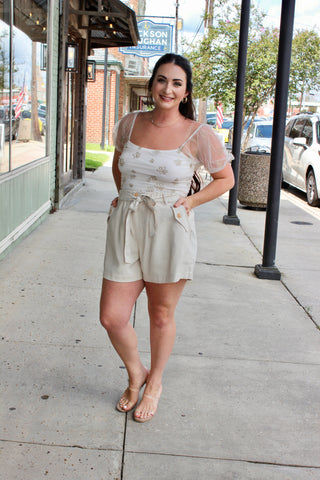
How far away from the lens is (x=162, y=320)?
304cm

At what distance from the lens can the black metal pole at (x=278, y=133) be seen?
5891 mm

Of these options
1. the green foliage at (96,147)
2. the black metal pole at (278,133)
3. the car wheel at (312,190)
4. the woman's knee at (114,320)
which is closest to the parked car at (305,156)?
the car wheel at (312,190)

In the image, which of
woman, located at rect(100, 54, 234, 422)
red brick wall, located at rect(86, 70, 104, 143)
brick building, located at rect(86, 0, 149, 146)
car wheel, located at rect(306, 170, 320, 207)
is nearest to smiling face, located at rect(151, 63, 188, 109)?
woman, located at rect(100, 54, 234, 422)

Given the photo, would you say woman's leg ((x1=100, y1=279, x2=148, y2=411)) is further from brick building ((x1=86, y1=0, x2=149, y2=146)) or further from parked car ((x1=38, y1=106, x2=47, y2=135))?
brick building ((x1=86, y1=0, x2=149, y2=146))

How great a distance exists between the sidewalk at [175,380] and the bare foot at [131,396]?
5 centimetres

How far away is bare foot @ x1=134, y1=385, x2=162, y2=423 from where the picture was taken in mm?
3092

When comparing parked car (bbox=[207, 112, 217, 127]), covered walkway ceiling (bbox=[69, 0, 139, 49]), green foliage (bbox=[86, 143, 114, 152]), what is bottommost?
green foliage (bbox=[86, 143, 114, 152])

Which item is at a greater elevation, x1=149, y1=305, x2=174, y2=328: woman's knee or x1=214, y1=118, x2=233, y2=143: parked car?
x1=214, y1=118, x2=233, y2=143: parked car

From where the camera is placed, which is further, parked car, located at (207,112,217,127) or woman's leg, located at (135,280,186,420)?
parked car, located at (207,112,217,127)

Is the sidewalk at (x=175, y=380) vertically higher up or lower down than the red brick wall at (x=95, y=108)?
lower down

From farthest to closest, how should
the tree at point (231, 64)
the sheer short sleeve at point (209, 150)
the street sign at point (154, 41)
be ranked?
the street sign at point (154, 41)
the tree at point (231, 64)
the sheer short sleeve at point (209, 150)

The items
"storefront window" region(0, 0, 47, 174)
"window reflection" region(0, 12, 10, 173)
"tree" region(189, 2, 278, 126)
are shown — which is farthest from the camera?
"tree" region(189, 2, 278, 126)

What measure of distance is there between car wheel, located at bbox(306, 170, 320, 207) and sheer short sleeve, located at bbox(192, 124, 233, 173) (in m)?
9.00

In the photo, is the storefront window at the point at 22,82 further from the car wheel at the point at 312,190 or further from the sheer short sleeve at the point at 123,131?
the car wheel at the point at 312,190
